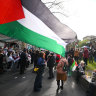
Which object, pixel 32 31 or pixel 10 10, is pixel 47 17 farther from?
pixel 10 10

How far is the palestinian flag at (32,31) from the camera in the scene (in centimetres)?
320

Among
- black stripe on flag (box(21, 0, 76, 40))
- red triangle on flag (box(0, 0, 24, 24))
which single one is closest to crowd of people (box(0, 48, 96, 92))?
black stripe on flag (box(21, 0, 76, 40))

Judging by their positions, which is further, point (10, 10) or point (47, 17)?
point (47, 17)

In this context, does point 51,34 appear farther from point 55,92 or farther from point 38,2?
point 55,92

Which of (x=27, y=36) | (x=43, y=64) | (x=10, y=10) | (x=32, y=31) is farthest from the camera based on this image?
(x=43, y=64)

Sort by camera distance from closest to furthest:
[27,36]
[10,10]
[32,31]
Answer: [10,10] < [27,36] < [32,31]

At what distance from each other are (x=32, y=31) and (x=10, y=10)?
768 millimetres

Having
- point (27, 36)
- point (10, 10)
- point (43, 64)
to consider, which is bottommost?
point (43, 64)

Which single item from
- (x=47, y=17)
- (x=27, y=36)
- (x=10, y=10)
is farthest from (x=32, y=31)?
(x=10, y=10)

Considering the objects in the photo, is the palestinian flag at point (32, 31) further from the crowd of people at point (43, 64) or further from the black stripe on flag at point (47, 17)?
the crowd of people at point (43, 64)

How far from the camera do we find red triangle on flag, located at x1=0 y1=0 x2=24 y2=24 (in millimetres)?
2883

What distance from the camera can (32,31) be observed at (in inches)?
138

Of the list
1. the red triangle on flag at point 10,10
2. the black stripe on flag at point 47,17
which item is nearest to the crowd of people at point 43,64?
the black stripe on flag at point 47,17

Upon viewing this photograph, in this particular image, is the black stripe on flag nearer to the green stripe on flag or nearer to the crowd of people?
the green stripe on flag
